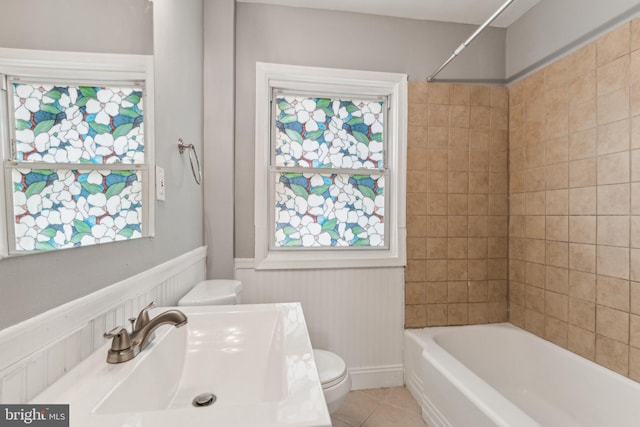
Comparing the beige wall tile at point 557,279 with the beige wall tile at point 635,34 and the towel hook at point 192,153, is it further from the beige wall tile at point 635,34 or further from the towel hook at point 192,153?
the towel hook at point 192,153

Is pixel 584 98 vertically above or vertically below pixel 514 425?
above

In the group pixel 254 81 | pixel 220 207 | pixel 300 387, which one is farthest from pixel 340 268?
pixel 300 387

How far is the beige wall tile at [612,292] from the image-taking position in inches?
58.1

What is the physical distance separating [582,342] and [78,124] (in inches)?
95.7

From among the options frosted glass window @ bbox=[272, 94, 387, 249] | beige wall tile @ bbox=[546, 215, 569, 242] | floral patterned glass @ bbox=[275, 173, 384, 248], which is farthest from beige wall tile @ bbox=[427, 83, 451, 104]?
beige wall tile @ bbox=[546, 215, 569, 242]

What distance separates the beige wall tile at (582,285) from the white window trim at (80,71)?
2158 millimetres

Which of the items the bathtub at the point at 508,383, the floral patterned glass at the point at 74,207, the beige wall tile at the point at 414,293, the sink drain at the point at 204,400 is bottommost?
the bathtub at the point at 508,383

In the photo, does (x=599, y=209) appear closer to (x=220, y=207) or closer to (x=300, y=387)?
(x=300, y=387)

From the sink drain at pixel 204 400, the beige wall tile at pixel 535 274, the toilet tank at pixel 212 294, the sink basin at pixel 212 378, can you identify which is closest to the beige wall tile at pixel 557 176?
the beige wall tile at pixel 535 274

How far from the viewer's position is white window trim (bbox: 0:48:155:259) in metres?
0.53

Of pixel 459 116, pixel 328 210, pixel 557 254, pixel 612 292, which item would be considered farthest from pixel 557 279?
pixel 328 210

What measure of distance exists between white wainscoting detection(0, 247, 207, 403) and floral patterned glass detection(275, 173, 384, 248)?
109 cm

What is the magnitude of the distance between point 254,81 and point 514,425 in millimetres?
2147

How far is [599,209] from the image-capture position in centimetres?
159
